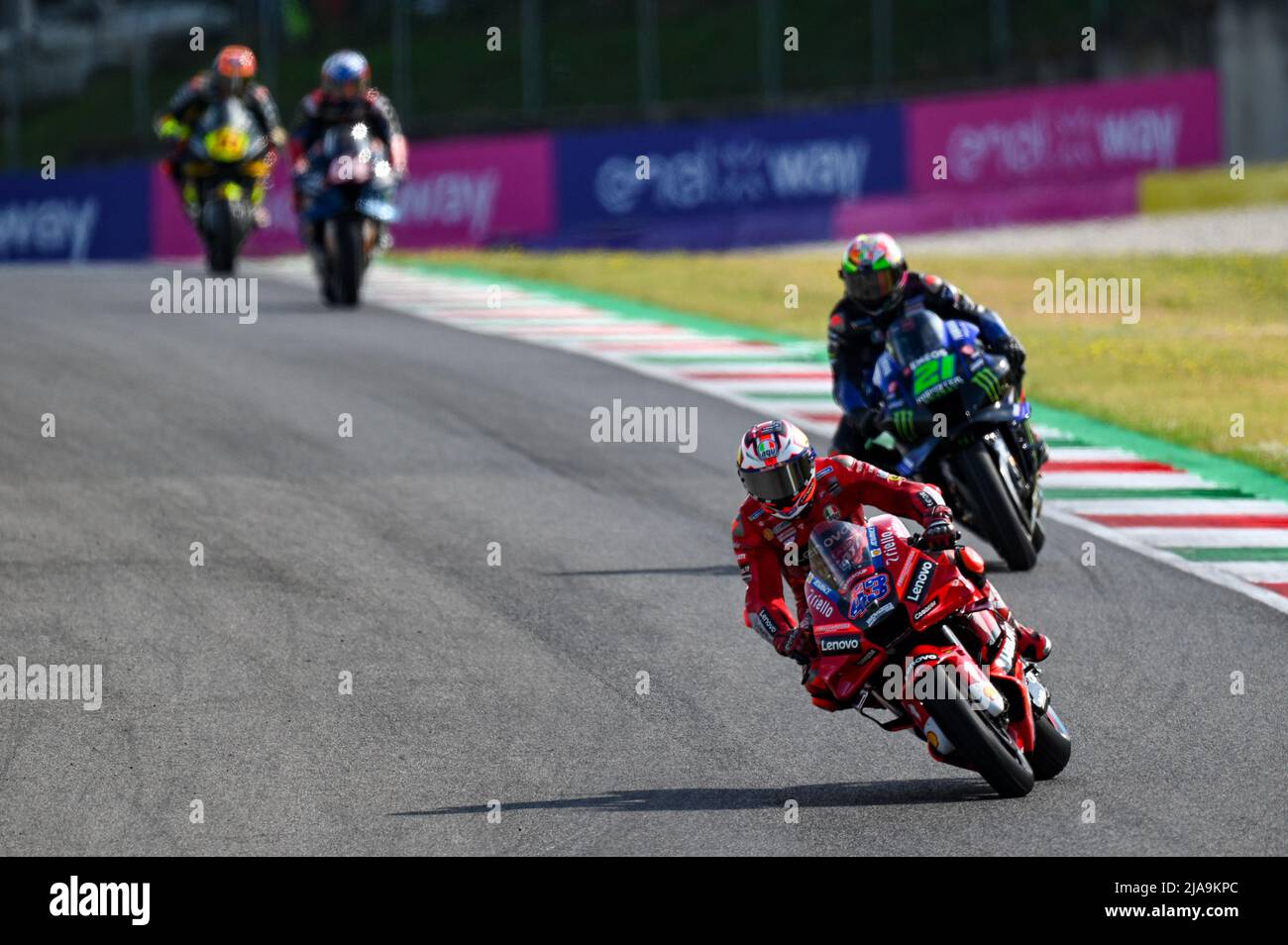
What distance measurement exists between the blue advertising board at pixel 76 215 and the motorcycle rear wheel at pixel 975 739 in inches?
929

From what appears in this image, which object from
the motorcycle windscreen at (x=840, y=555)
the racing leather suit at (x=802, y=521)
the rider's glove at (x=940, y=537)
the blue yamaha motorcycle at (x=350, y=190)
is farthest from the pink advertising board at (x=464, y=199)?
the rider's glove at (x=940, y=537)

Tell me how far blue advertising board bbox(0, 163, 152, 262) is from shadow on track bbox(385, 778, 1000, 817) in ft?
74.9

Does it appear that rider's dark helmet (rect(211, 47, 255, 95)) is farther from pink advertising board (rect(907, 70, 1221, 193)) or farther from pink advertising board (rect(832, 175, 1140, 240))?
pink advertising board (rect(907, 70, 1221, 193))

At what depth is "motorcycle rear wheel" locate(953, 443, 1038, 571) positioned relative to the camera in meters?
12.5

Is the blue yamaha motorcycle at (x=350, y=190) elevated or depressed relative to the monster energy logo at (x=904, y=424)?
elevated

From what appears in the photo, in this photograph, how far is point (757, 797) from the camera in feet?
29.5

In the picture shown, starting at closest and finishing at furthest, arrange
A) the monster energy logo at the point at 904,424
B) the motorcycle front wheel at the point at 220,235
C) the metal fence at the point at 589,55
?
the monster energy logo at the point at 904,424 < the motorcycle front wheel at the point at 220,235 < the metal fence at the point at 589,55

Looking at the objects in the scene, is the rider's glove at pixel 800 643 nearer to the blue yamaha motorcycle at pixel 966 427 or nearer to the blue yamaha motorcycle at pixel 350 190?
the blue yamaha motorcycle at pixel 966 427

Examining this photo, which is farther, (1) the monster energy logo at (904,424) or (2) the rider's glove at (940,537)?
(1) the monster energy logo at (904,424)

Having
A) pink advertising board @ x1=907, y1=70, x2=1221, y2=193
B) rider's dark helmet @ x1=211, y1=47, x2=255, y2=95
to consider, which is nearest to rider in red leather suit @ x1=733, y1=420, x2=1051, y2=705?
rider's dark helmet @ x1=211, y1=47, x2=255, y2=95

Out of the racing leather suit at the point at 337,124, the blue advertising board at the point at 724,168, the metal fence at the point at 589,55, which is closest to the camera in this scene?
the racing leather suit at the point at 337,124

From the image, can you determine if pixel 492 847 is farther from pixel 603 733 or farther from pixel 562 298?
pixel 562 298

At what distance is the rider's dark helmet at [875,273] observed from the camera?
12859 millimetres
